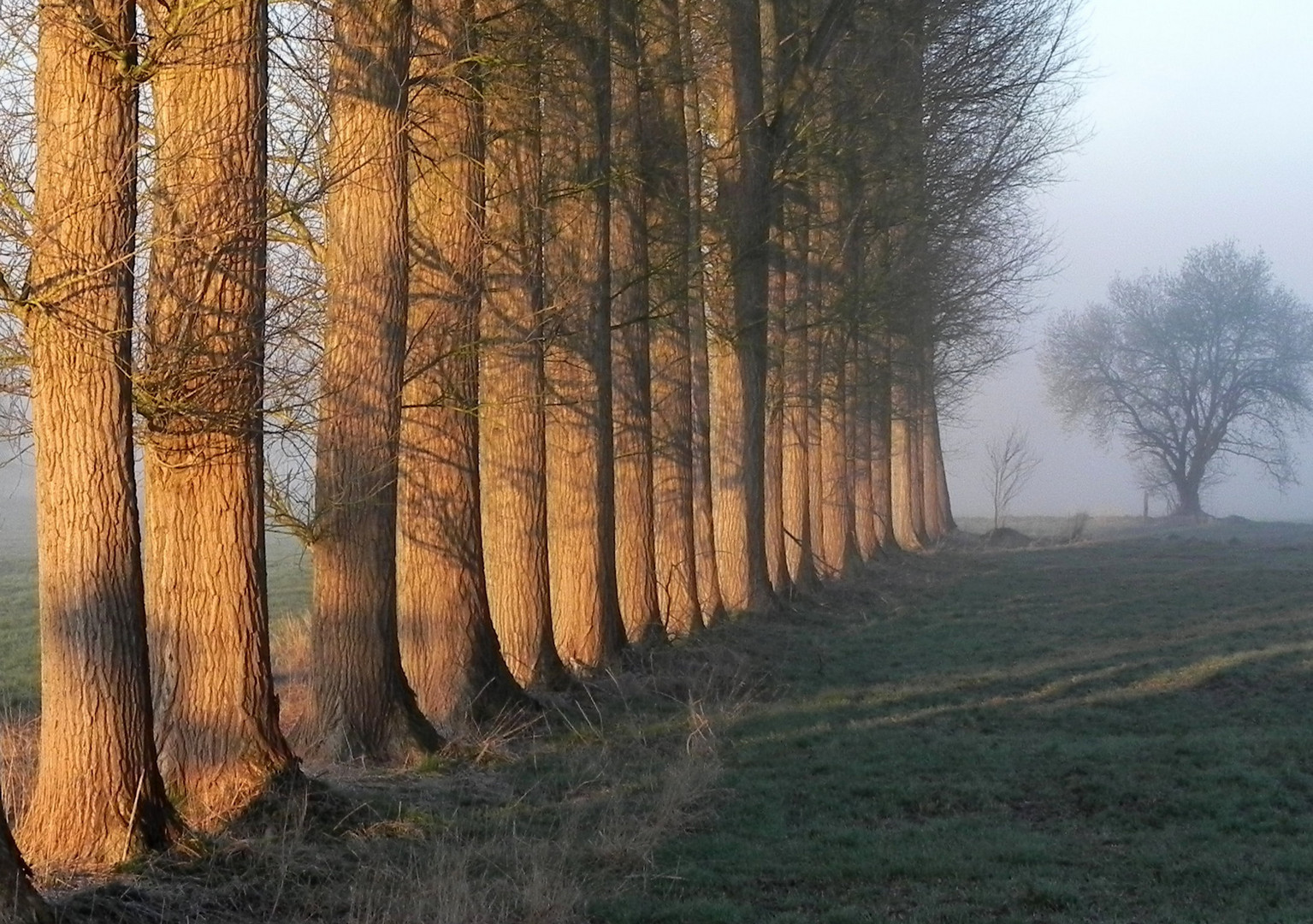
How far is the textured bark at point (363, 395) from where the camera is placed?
34.8 feet

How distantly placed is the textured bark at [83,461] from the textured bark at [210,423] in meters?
0.57

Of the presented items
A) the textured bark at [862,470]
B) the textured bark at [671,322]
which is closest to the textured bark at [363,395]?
the textured bark at [671,322]

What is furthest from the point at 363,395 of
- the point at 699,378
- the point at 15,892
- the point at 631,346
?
the point at 699,378

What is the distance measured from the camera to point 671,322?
62.9 ft

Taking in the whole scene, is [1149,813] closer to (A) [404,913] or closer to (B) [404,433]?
(A) [404,913]

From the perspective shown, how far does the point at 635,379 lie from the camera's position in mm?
17312

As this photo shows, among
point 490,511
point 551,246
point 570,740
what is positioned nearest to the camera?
point 570,740

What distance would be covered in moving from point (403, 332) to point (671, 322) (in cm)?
854

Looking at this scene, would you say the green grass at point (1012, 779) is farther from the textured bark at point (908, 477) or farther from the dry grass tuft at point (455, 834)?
the textured bark at point (908, 477)

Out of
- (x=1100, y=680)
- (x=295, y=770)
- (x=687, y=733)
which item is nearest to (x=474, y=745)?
(x=687, y=733)

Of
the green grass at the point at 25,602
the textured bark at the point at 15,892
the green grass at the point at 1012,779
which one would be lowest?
the green grass at the point at 1012,779

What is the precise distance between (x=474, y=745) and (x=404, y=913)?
463 centimetres

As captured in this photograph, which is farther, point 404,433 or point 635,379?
point 635,379

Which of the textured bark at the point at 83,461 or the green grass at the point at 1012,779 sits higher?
the textured bark at the point at 83,461
